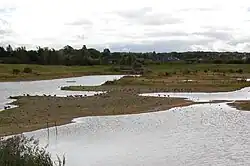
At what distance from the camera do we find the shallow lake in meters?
21.2

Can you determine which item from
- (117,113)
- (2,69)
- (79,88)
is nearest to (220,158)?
(117,113)

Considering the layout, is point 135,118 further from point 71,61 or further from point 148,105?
point 71,61

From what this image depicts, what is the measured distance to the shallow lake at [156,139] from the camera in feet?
69.5

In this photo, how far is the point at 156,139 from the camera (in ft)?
86.2

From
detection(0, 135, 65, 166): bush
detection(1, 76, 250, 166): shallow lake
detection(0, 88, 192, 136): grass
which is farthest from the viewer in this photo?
detection(0, 88, 192, 136): grass

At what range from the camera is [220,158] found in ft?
69.3

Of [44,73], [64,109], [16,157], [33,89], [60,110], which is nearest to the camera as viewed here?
[16,157]

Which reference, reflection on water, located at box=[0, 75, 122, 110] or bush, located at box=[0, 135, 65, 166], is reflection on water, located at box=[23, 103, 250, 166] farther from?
reflection on water, located at box=[0, 75, 122, 110]

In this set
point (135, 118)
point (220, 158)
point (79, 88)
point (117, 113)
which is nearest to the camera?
point (220, 158)

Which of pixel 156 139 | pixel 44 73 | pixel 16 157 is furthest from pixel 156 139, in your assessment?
pixel 44 73

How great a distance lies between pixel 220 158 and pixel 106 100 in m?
28.0

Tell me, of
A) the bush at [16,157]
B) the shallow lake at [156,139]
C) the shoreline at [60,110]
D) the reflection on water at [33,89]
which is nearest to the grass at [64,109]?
the shoreline at [60,110]

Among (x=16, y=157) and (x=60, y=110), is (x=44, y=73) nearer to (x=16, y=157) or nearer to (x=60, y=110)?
(x=60, y=110)

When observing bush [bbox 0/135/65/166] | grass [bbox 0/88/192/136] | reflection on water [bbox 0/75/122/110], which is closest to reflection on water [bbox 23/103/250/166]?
grass [bbox 0/88/192/136]
